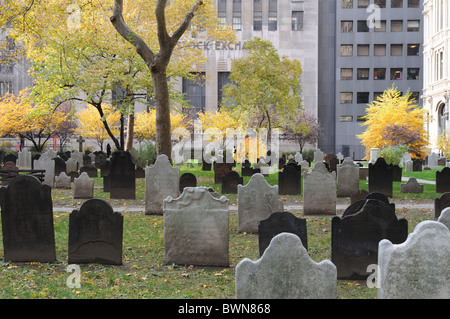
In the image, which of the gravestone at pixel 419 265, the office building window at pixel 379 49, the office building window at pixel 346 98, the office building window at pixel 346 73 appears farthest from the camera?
the office building window at pixel 346 73

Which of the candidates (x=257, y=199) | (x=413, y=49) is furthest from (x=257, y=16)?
(x=257, y=199)

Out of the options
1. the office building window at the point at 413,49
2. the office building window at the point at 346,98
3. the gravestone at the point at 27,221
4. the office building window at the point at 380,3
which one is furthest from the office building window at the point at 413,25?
the gravestone at the point at 27,221

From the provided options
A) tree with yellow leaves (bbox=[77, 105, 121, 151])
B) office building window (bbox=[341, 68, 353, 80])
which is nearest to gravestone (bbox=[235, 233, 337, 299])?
tree with yellow leaves (bbox=[77, 105, 121, 151])

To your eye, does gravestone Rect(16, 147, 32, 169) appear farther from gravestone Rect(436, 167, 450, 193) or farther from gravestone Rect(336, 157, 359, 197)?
gravestone Rect(436, 167, 450, 193)

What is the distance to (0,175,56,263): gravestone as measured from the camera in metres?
8.35

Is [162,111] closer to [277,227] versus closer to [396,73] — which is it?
[277,227]

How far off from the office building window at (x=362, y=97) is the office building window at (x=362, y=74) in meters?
2.11

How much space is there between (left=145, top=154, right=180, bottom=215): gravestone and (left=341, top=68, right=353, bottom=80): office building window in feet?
204

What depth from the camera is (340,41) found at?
7200 centimetres

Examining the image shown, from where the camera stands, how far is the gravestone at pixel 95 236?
8352mm

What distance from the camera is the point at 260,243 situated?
26.5 feet

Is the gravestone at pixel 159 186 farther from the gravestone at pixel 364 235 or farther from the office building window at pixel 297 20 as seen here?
the office building window at pixel 297 20

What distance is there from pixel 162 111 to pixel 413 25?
60.3 metres
